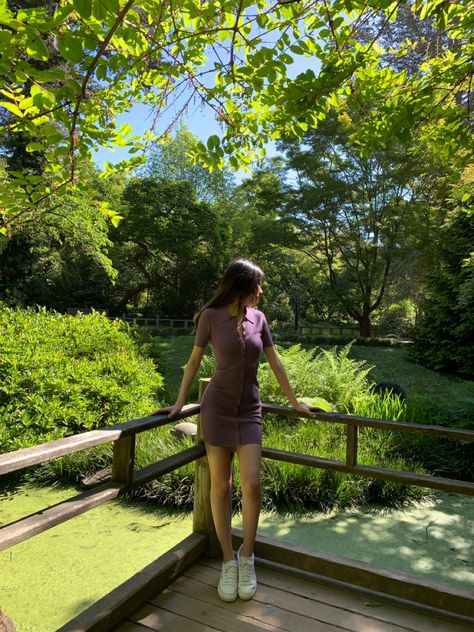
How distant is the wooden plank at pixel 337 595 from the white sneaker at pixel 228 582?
15cm

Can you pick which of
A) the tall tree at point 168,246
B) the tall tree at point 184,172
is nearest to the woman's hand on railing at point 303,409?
the tall tree at point 168,246

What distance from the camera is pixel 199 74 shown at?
2.49 meters

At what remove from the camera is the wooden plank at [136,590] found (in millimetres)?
1634

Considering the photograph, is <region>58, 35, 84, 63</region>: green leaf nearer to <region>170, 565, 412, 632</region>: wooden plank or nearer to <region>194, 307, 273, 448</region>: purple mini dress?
<region>194, 307, 273, 448</region>: purple mini dress

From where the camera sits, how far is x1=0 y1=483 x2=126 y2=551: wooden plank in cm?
131

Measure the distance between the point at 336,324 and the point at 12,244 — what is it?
1699cm

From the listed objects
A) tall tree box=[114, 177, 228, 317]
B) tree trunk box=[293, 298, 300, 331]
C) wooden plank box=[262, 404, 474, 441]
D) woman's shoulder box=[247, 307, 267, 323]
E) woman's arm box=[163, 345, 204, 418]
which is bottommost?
wooden plank box=[262, 404, 474, 441]

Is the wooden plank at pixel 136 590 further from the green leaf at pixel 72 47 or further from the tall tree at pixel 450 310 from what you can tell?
the tall tree at pixel 450 310

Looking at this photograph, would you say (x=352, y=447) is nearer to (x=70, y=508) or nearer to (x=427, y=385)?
(x=70, y=508)

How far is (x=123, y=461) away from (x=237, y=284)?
0.89m

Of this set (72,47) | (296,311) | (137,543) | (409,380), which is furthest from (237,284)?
(296,311)

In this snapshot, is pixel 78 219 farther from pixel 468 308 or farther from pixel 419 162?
pixel 419 162

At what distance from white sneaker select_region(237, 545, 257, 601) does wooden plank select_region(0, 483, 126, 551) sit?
0.65m

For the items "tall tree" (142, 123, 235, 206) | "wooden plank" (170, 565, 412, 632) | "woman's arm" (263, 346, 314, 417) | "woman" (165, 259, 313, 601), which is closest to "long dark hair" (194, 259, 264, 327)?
"woman" (165, 259, 313, 601)
